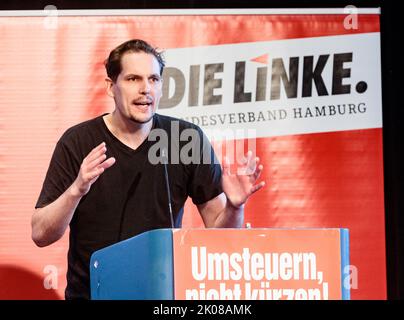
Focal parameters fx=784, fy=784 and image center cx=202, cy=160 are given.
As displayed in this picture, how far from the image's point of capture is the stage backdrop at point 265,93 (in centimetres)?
383

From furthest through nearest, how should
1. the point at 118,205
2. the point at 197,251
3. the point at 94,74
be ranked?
the point at 94,74 → the point at 118,205 → the point at 197,251

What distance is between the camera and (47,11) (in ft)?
12.7

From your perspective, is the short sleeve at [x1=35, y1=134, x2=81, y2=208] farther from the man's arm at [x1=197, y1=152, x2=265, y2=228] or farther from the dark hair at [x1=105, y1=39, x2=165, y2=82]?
the man's arm at [x1=197, y1=152, x2=265, y2=228]

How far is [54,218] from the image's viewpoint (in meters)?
3.45

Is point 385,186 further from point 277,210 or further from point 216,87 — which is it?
point 216,87

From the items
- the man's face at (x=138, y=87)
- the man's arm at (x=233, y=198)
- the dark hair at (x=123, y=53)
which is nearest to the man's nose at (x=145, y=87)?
the man's face at (x=138, y=87)

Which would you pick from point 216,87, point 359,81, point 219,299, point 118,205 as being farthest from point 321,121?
point 219,299

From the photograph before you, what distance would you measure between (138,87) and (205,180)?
0.54m

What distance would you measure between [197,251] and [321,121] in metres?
2.05

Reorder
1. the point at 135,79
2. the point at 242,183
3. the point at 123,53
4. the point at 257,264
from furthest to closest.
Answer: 1. the point at 123,53
2. the point at 135,79
3. the point at 242,183
4. the point at 257,264

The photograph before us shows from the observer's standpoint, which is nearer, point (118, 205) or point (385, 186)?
point (118, 205)

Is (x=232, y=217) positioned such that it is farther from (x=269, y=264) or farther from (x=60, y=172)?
(x=269, y=264)

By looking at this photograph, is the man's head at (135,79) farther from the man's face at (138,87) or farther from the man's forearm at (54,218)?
the man's forearm at (54,218)

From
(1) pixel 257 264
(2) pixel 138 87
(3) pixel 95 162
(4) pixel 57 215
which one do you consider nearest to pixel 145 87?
(2) pixel 138 87
